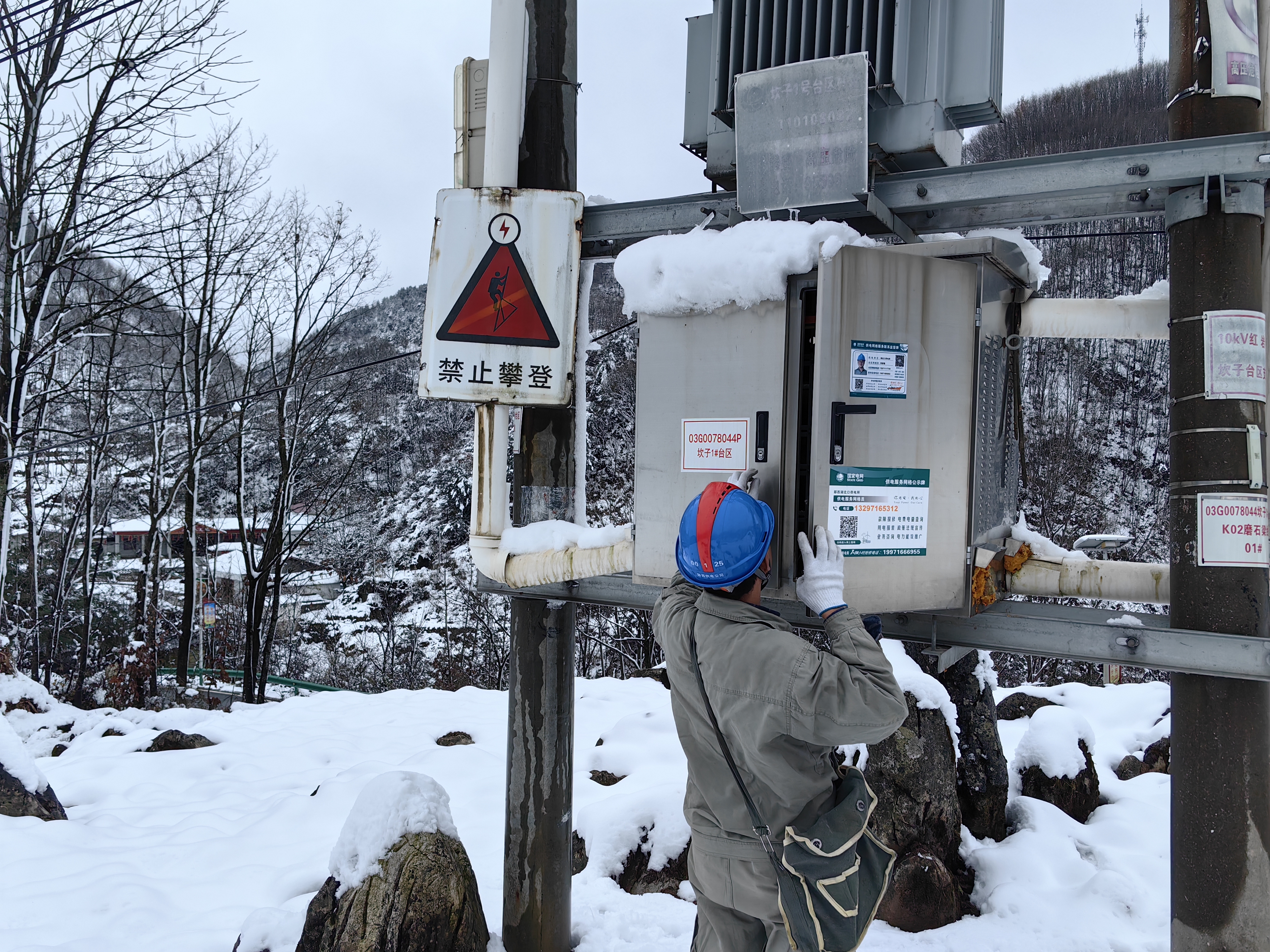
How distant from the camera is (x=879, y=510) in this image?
2373 mm

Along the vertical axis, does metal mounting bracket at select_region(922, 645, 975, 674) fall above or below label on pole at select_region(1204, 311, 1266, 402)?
below

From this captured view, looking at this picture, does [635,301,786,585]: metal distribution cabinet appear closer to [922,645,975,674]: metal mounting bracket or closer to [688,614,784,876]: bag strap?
[688,614,784,876]: bag strap

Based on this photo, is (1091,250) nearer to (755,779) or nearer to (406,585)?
(406,585)

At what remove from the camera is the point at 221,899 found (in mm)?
4312

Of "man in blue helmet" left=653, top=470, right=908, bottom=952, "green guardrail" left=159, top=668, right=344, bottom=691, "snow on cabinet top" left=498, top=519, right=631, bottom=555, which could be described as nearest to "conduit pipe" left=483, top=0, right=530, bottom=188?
"snow on cabinet top" left=498, top=519, right=631, bottom=555

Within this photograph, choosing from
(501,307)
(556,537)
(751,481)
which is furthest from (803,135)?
(556,537)

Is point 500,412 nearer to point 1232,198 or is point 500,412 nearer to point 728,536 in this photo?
point 728,536

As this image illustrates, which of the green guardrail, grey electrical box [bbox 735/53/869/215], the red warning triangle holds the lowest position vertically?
the green guardrail

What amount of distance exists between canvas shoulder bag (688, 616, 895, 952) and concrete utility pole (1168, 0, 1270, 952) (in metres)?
1.20

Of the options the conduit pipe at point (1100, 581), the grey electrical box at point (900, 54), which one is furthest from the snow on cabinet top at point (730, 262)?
the conduit pipe at point (1100, 581)

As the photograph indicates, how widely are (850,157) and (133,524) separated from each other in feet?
147

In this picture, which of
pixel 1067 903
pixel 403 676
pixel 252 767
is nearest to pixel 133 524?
pixel 403 676

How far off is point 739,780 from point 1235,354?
6.54 feet

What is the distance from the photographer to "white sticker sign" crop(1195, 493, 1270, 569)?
246 cm
